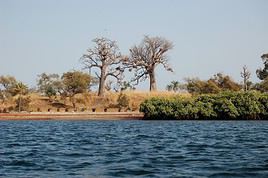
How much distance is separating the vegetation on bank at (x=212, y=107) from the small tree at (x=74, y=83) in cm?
2127

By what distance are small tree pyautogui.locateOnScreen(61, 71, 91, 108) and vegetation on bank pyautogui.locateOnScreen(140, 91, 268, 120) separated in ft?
69.8

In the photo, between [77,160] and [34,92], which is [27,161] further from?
[34,92]

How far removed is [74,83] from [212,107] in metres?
29.3

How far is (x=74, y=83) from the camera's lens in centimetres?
8812

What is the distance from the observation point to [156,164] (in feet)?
61.7

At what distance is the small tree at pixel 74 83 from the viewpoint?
290 feet

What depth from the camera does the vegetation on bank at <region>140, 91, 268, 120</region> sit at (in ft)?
219

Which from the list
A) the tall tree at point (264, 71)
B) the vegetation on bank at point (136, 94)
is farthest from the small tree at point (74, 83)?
the tall tree at point (264, 71)

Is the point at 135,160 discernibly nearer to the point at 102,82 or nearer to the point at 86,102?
the point at 86,102

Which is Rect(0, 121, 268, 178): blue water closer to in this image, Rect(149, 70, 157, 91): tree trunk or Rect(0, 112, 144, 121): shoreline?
Rect(0, 112, 144, 121): shoreline

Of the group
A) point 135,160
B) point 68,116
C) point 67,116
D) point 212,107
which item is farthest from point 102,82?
point 135,160

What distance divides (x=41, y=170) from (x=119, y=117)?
51808 millimetres

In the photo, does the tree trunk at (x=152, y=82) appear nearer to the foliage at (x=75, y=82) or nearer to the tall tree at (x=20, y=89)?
the foliage at (x=75, y=82)

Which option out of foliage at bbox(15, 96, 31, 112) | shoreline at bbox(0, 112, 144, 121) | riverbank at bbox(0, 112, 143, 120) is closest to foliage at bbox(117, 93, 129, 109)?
riverbank at bbox(0, 112, 143, 120)
